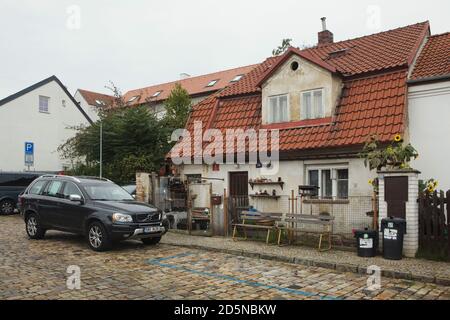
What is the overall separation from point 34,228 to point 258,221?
6.86 m

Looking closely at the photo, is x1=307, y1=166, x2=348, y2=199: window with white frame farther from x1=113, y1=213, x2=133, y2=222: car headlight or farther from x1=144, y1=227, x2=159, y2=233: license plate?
x1=113, y1=213, x2=133, y2=222: car headlight

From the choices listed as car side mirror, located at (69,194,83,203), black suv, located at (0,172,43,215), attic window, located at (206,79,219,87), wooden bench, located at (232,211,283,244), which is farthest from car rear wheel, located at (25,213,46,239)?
attic window, located at (206,79,219,87)

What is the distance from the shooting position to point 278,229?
39.1 feet

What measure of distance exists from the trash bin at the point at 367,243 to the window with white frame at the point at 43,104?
26911mm

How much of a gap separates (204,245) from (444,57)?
1011cm

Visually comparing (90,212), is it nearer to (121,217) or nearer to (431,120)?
(121,217)

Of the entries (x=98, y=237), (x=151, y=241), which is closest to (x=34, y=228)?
(x=98, y=237)

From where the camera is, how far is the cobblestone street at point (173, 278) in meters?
6.63

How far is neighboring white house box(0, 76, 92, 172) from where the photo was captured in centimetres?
2764

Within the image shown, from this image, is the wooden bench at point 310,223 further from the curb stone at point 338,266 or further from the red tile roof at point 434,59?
the red tile roof at point 434,59

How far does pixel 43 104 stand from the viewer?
99.6 ft

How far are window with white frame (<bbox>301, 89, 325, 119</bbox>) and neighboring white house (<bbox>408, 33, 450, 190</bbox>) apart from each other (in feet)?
9.33
